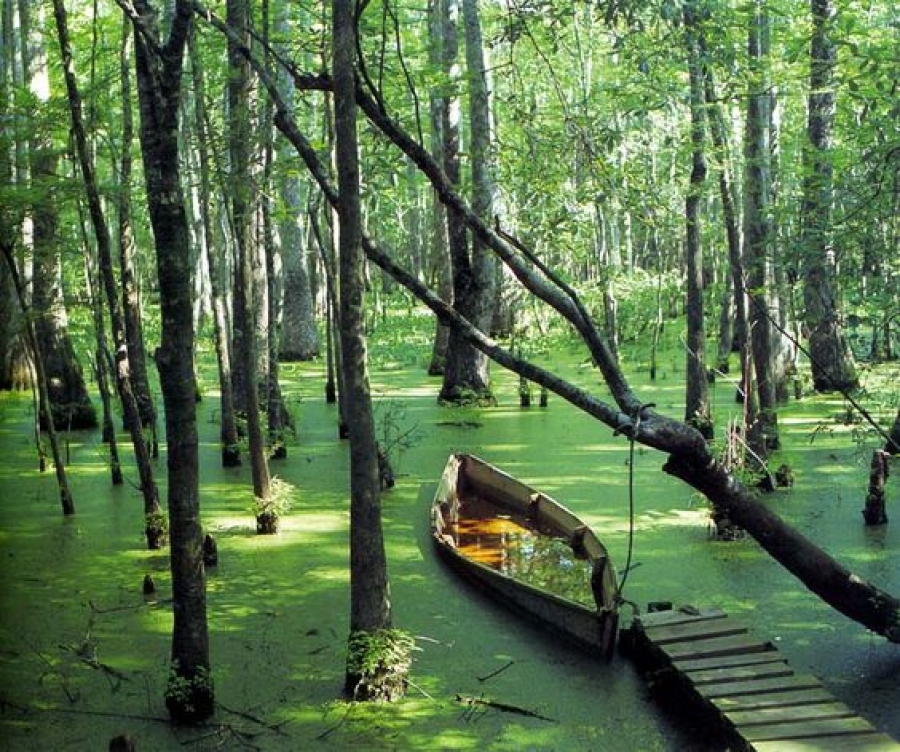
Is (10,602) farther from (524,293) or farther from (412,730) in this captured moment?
(524,293)

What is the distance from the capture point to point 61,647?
23.7 feet

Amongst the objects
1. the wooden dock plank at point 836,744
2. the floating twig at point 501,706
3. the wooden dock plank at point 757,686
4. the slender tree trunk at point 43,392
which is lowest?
the floating twig at point 501,706

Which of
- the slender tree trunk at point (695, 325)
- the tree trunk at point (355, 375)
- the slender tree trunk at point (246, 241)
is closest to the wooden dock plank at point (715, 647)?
the tree trunk at point (355, 375)

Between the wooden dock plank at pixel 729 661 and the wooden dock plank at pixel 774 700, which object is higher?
the wooden dock plank at pixel 729 661

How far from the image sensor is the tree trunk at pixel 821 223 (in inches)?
307

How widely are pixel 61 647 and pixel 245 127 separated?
4.45 metres

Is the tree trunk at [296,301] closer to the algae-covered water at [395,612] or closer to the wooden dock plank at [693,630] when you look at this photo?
the algae-covered water at [395,612]

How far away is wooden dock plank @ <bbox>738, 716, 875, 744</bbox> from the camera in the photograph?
556 cm

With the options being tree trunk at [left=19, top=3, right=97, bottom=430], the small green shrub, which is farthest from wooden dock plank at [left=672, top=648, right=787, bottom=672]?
tree trunk at [left=19, top=3, right=97, bottom=430]

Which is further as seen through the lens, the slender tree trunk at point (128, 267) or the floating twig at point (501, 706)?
the slender tree trunk at point (128, 267)

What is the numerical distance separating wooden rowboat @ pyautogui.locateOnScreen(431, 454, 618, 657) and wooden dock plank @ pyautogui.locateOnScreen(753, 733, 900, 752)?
65.1 inches

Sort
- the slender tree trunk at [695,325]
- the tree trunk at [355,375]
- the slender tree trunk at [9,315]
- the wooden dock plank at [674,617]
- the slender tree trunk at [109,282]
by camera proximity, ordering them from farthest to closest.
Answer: the slender tree trunk at [9,315], the slender tree trunk at [695,325], the slender tree trunk at [109,282], the wooden dock plank at [674,617], the tree trunk at [355,375]

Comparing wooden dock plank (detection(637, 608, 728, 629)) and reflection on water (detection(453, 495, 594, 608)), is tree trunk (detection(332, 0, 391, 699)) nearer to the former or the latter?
wooden dock plank (detection(637, 608, 728, 629))

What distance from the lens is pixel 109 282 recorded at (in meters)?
9.02
